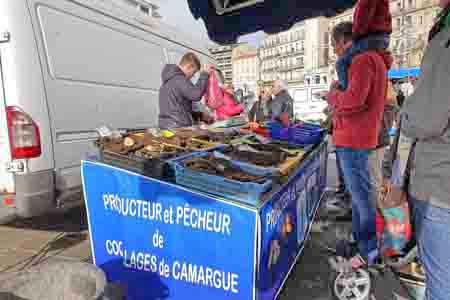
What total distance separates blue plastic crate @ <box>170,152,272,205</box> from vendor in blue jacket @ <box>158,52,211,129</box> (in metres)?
1.70

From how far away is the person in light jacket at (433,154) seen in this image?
122 cm

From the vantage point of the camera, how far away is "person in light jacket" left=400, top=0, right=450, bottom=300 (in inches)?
48.2

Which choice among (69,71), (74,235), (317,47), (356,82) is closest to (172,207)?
(356,82)

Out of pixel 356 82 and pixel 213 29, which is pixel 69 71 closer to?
pixel 213 29

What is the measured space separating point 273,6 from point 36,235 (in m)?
3.80

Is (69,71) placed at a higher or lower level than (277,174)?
higher

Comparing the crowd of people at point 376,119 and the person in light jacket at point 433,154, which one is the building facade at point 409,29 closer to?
the crowd of people at point 376,119

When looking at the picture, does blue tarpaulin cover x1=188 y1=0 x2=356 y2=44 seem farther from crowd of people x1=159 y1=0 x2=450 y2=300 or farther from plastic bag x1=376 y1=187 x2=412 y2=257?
plastic bag x1=376 y1=187 x2=412 y2=257

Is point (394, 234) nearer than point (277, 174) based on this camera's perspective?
Yes

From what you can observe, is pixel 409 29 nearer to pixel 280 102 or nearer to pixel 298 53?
pixel 298 53

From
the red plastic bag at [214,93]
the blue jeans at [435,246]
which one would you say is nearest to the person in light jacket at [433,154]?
the blue jeans at [435,246]

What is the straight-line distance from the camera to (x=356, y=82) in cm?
231

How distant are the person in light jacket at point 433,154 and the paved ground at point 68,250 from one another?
1.26m

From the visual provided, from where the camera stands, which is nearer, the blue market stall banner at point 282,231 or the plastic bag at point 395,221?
the plastic bag at point 395,221
